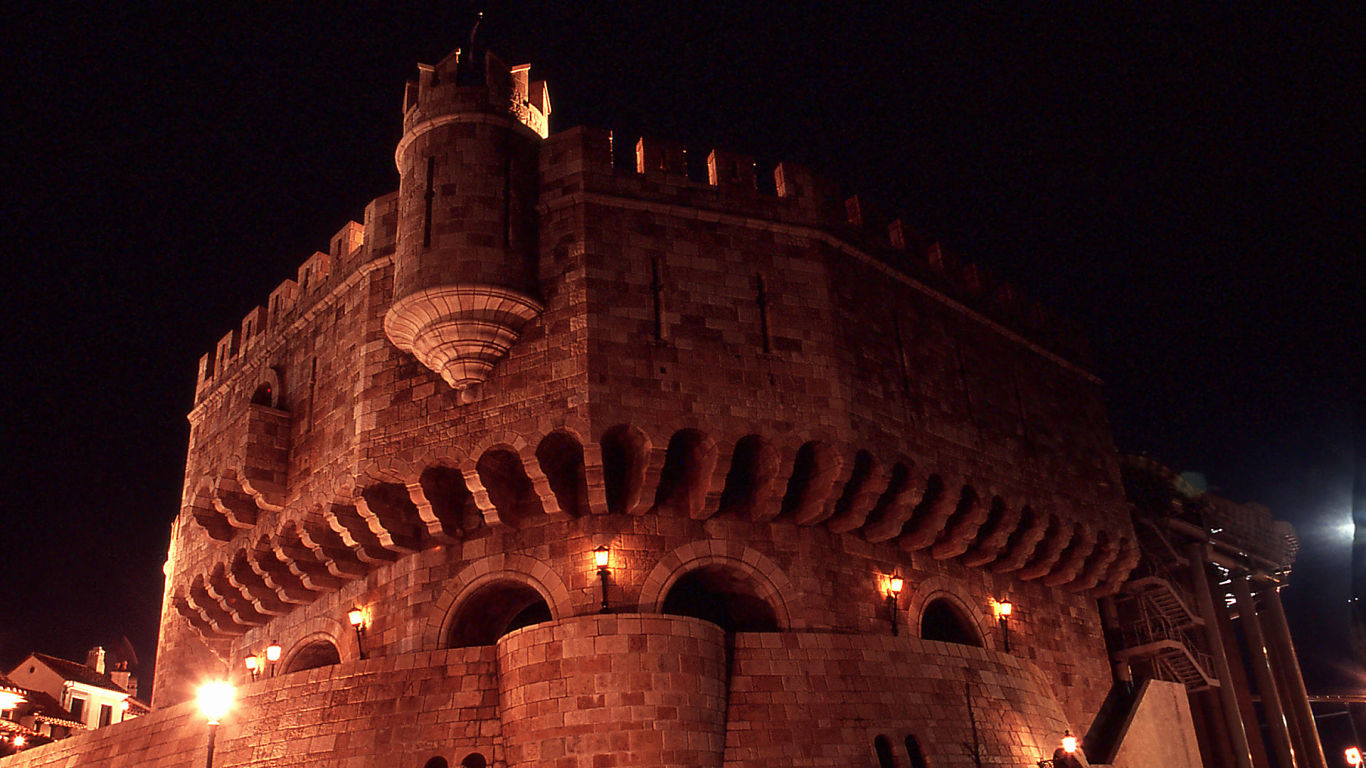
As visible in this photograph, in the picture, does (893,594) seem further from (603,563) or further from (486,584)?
(486,584)

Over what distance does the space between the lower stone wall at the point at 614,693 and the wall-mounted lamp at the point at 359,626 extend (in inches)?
129

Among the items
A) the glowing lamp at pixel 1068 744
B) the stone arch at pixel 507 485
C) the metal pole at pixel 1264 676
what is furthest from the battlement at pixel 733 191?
the metal pole at pixel 1264 676

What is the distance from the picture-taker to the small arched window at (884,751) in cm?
1503

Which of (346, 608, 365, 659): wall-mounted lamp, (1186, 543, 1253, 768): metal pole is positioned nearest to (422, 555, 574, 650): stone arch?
(346, 608, 365, 659): wall-mounted lamp

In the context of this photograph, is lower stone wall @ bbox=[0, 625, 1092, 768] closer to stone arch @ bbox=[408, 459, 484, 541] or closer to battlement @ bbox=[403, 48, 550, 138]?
stone arch @ bbox=[408, 459, 484, 541]

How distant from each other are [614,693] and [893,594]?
5827 mm

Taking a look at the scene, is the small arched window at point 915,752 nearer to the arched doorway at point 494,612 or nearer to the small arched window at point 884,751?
the small arched window at point 884,751

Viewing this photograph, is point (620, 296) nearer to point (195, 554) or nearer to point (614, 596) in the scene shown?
point (614, 596)

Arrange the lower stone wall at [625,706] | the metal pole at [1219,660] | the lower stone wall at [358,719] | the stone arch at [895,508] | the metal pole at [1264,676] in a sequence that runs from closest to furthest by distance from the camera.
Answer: the lower stone wall at [625,706] < the lower stone wall at [358,719] < the stone arch at [895,508] < the metal pole at [1219,660] < the metal pole at [1264,676]

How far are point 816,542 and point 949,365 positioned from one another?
17.4 ft

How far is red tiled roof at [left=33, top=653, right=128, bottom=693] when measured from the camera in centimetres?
4656

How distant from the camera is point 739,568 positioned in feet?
53.4

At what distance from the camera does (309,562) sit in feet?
60.6

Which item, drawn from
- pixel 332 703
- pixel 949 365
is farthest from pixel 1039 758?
pixel 332 703
